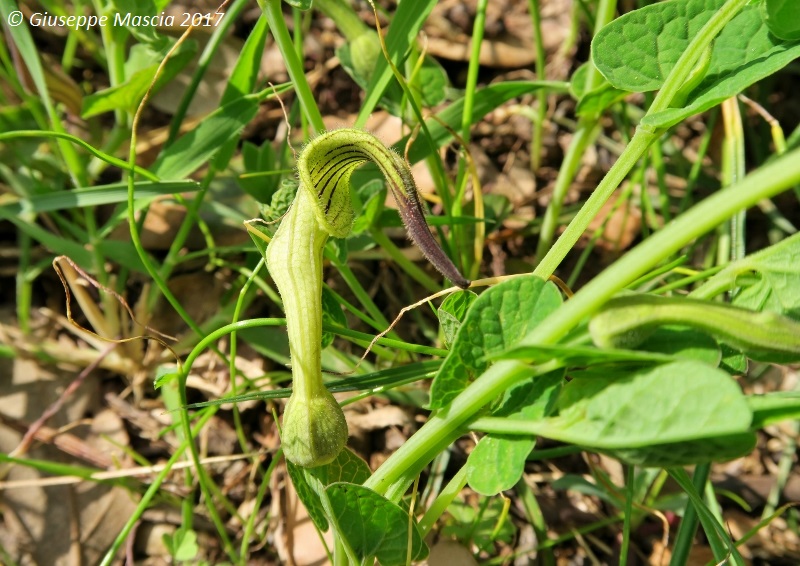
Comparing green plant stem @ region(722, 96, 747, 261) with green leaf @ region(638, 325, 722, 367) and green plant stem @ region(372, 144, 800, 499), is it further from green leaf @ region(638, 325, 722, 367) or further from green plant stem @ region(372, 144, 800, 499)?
green plant stem @ region(372, 144, 800, 499)

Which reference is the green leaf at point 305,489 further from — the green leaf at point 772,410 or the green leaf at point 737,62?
the green leaf at point 737,62

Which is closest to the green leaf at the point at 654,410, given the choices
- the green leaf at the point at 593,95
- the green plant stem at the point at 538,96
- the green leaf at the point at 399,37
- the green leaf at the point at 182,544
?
the green leaf at the point at 593,95

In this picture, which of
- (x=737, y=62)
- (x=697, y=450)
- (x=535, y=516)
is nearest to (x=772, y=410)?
(x=697, y=450)

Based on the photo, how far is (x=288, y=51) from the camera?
1.68 meters

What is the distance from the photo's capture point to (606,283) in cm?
110

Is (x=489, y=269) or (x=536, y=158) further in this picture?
(x=536, y=158)

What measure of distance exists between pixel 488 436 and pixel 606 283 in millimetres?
463

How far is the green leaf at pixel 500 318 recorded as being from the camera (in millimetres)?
1288

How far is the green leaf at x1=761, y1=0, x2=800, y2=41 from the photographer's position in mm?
1492

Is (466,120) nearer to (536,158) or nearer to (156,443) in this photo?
(536,158)

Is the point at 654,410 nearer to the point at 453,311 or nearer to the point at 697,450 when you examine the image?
the point at 697,450

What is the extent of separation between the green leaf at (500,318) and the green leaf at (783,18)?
0.83 m

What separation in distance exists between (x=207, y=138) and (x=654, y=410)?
5.57ft

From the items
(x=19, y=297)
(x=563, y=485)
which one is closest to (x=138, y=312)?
(x=19, y=297)
